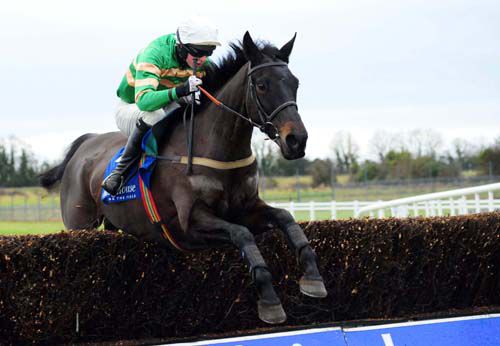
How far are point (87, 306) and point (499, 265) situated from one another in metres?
3.73

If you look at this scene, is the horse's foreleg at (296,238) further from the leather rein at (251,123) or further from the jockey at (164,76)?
the jockey at (164,76)

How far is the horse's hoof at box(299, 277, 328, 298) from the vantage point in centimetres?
387

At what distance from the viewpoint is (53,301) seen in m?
4.77

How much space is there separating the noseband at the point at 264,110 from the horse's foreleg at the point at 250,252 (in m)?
0.62

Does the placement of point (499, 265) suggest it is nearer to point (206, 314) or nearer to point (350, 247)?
point (350, 247)

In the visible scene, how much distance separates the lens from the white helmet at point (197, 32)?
459 centimetres

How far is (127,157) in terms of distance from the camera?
4.89 meters

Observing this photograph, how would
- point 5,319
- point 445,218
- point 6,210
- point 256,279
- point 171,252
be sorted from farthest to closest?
point 6,210 → point 445,218 → point 171,252 → point 5,319 → point 256,279

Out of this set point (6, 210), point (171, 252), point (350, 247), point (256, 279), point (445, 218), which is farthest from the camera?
point (6, 210)

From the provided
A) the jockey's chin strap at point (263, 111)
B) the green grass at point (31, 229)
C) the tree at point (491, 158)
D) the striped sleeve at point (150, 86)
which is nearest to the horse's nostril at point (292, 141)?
the jockey's chin strap at point (263, 111)

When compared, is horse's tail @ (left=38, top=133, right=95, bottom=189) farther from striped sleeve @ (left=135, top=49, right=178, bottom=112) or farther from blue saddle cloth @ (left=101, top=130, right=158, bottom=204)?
striped sleeve @ (left=135, top=49, right=178, bottom=112)

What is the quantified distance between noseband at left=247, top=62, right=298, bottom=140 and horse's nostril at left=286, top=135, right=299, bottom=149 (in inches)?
5.9

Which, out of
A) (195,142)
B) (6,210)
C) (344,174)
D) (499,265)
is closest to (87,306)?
(195,142)

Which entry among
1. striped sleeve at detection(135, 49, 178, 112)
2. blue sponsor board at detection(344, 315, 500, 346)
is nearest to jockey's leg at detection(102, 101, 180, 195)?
striped sleeve at detection(135, 49, 178, 112)
